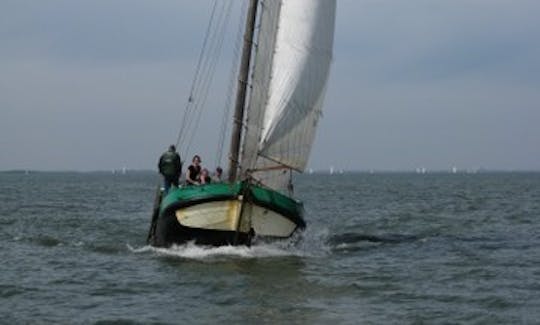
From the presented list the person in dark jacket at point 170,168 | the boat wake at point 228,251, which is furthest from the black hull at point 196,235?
the person in dark jacket at point 170,168

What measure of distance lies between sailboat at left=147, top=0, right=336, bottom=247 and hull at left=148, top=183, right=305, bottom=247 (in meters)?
0.02

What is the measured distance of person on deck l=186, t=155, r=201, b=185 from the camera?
24.6m

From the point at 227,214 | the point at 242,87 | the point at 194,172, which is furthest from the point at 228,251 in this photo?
the point at 242,87

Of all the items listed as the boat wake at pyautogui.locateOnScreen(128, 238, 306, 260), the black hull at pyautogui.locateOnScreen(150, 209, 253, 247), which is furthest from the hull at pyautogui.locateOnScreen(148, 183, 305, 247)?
the boat wake at pyautogui.locateOnScreen(128, 238, 306, 260)

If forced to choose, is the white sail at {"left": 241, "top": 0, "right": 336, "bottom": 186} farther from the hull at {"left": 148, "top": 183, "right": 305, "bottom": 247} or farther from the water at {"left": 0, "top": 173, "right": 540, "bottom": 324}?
the water at {"left": 0, "top": 173, "right": 540, "bottom": 324}

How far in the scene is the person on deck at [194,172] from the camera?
24572mm

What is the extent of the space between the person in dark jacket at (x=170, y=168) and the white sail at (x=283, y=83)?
2.45 meters

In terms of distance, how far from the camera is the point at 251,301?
56.5 ft

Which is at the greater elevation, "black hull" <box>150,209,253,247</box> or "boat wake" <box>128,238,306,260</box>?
"black hull" <box>150,209,253,247</box>

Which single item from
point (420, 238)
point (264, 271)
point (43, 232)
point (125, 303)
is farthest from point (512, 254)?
point (43, 232)

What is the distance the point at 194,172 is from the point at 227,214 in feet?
8.39

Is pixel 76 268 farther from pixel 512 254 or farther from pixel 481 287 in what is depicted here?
pixel 512 254

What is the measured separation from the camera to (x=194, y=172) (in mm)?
24781

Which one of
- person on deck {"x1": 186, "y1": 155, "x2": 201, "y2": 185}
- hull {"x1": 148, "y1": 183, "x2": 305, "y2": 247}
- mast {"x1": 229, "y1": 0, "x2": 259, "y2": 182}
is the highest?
mast {"x1": 229, "y1": 0, "x2": 259, "y2": 182}
